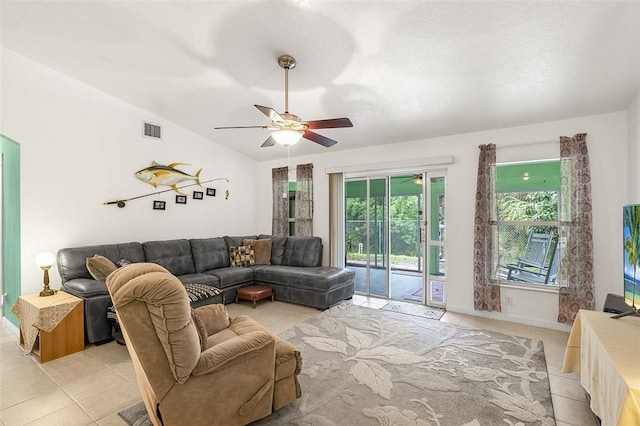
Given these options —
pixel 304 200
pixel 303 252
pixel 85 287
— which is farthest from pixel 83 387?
pixel 304 200

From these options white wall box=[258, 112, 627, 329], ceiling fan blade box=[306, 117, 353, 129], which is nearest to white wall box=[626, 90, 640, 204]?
white wall box=[258, 112, 627, 329]

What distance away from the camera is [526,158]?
153 inches

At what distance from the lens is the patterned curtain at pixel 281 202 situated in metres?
6.03

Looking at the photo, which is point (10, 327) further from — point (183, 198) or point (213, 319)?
point (213, 319)

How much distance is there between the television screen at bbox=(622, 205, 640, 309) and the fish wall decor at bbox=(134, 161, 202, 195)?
5.50m

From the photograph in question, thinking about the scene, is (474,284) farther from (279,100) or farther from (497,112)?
(279,100)

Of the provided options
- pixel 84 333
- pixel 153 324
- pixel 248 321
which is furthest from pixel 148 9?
pixel 84 333

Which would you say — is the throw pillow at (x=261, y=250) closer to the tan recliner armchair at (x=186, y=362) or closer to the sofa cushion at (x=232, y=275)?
the sofa cushion at (x=232, y=275)

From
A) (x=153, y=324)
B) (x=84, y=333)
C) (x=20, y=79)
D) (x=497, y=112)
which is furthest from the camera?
(x=497, y=112)

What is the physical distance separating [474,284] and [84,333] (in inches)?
188

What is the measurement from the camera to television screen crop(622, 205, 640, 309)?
1.98m

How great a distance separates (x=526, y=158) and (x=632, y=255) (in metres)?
2.15

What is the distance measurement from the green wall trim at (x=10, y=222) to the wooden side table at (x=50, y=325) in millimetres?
638

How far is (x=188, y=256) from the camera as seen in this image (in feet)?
15.6
